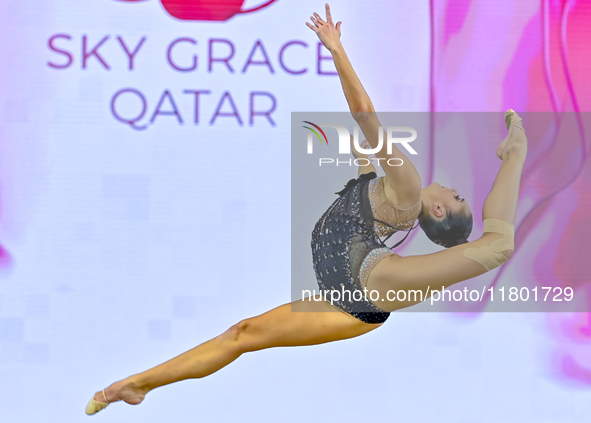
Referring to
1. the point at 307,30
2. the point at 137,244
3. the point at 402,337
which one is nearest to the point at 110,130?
the point at 137,244

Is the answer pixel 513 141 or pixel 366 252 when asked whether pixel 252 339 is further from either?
pixel 513 141

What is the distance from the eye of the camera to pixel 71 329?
2.07 metres

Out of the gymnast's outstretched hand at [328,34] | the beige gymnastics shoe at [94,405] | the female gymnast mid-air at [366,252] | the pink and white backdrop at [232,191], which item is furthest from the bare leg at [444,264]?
the beige gymnastics shoe at [94,405]

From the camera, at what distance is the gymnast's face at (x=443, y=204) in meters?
1.90

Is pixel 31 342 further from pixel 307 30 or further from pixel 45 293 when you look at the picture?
pixel 307 30

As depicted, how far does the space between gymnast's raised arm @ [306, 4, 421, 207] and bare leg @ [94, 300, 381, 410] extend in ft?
1.48

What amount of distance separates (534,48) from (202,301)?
4.86 ft

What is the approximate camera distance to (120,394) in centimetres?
206

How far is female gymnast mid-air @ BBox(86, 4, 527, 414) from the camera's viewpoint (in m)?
1.79

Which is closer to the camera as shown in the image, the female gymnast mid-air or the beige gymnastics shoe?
the female gymnast mid-air

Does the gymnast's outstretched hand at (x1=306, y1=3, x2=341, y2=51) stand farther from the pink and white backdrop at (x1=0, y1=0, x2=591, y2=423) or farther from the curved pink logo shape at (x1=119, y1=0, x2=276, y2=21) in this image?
the curved pink logo shape at (x1=119, y1=0, x2=276, y2=21)

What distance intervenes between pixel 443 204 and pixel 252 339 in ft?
2.57

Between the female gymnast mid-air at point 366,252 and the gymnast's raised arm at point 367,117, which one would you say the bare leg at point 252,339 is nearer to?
the female gymnast mid-air at point 366,252

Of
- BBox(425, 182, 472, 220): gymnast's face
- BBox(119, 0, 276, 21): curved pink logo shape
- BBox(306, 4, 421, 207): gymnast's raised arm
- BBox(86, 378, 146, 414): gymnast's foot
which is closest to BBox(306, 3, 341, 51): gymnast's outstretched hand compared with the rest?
BBox(306, 4, 421, 207): gymnast's raised arm
